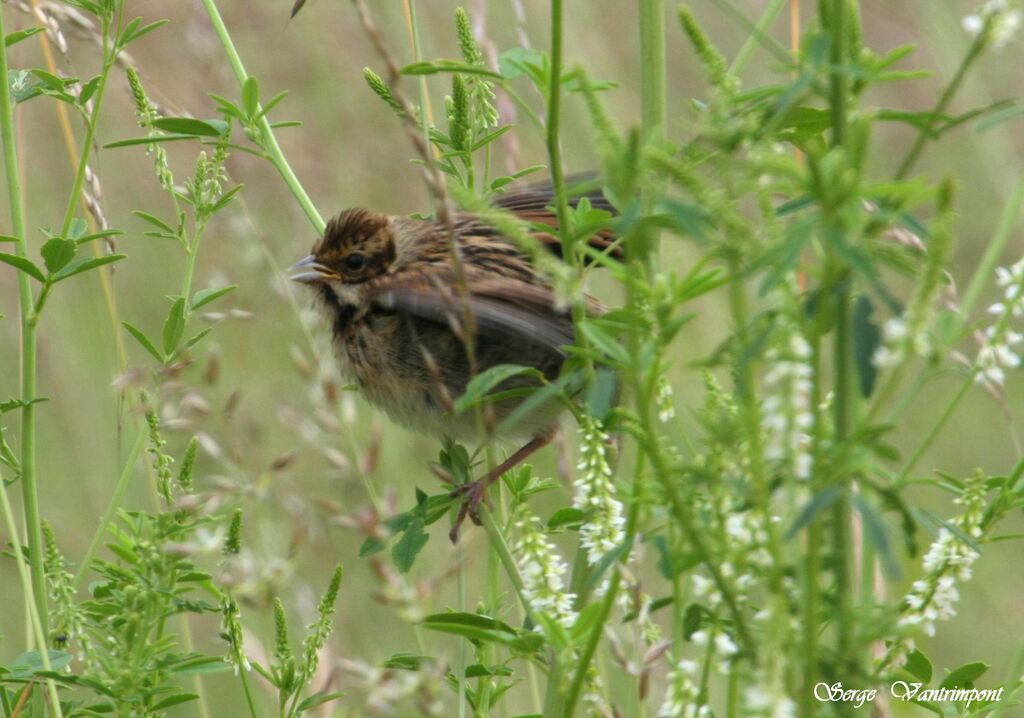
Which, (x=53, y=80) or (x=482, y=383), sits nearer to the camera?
(x=482, y=383)

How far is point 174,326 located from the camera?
2.18 m

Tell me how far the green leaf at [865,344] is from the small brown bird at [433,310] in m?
1.40

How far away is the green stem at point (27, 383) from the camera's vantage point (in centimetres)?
195

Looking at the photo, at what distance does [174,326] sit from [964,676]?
141 cm

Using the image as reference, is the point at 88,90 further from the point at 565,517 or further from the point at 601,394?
the point at 601,394

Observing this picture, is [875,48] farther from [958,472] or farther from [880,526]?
[880,526]

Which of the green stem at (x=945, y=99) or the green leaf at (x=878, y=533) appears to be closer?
the green leaf at (x=878, y=533)

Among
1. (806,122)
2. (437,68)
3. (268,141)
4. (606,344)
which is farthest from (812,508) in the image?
(268,141)

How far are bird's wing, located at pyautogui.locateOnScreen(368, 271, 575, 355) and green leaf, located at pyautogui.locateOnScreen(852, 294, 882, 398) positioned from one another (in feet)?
4.21

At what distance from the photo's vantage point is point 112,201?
532cm

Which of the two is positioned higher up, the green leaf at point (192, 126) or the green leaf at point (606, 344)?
the green leaf at point (192, 126)

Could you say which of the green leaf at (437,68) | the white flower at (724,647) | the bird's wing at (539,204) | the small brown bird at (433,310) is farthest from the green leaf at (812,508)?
the bird's wing at (539,204)

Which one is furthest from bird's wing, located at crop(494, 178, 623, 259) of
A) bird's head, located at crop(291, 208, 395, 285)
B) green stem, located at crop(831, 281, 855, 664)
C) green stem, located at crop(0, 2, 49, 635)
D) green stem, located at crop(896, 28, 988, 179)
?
green stem, located at crop(831, 281, 855, 664)

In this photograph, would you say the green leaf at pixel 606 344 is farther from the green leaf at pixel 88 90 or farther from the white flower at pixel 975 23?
the green leaf at pixel 88 90
